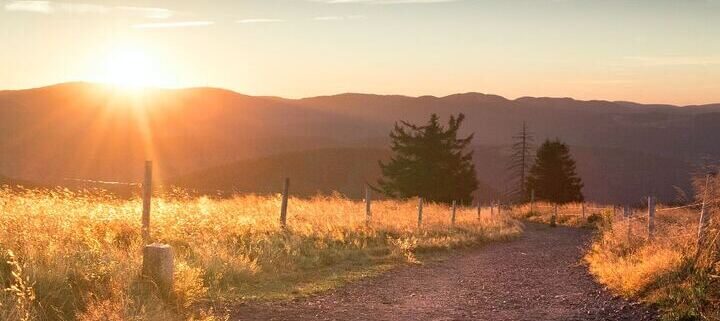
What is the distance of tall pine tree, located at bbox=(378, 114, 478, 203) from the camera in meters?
51.6

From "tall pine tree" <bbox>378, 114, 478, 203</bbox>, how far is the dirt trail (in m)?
33.0

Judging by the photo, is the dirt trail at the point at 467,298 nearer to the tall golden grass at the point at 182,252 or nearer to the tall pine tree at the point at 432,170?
the tall golden grass at the point at 182,252

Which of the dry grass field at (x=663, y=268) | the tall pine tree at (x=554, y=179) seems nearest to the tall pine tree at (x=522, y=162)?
the tall pine tree at (x=554, y=179)

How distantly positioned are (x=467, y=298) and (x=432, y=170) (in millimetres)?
40007

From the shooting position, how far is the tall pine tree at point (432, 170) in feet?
169

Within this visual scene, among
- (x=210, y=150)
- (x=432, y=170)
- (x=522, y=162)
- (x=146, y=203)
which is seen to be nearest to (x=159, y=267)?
(x=146, y=203)

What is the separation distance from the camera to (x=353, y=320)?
954 cm

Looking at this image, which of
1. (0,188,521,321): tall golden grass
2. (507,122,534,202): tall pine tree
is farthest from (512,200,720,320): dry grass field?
(507,122,534,202): tall pine tree

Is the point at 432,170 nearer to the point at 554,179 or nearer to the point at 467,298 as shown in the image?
the point at 554,179

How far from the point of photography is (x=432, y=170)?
2044 inches

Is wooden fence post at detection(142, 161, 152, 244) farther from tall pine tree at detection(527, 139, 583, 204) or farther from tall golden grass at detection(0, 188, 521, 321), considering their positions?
tall pine tree at detection(527, 139, 583, 204)

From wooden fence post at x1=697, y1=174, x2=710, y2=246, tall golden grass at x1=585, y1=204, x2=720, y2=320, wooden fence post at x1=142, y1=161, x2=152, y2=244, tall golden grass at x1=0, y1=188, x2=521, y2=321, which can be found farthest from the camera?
wooden fence post at x1=142, y1=161, x2=152, y2=244

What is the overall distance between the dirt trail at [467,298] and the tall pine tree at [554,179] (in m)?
46.6

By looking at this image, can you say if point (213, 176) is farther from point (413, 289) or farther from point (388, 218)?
point (413, 289)
